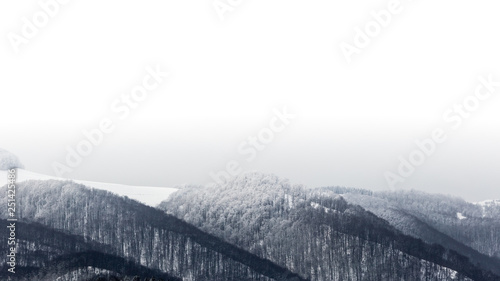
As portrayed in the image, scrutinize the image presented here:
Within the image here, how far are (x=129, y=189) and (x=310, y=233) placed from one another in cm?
1925

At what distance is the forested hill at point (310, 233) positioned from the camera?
74500 millimetres

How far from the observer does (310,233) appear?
254 feet

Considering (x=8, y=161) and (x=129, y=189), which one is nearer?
(x=129, y=189)

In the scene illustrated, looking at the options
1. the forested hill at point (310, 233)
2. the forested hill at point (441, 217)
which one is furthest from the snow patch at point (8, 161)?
the forested hill at point (441, 217)

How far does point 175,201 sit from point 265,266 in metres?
14.1

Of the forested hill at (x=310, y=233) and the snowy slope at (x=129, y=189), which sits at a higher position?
the snowy slope at (x=129, y=189)

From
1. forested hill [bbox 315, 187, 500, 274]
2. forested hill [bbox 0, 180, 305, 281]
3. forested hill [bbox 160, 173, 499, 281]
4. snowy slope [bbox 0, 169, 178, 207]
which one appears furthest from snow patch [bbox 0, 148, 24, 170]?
forested hill [bbox 315, 187, 500, 274]

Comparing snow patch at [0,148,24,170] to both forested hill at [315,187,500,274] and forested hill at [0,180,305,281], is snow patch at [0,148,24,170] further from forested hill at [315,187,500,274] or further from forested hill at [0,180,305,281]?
forested hill at [315,187,500,274]

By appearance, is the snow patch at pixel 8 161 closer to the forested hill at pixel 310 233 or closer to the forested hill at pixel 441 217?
the forested hill at pixel 310 233

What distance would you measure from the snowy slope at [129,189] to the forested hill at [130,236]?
1.77 metres

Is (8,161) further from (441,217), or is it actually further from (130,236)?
(441,217)

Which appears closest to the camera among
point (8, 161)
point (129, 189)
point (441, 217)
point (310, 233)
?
point (310, 233)

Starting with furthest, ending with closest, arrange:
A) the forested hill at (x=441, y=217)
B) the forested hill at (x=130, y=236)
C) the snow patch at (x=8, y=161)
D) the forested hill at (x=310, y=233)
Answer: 1. the snow patch at (x=8, y=161)
2. the forested hill at (x=441, y=217)
3. the forested hill at (x=310, y=233)
4. the forested hill at (x=130, y=236)

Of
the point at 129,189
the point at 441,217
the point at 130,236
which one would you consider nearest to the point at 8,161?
the point at 129,189
